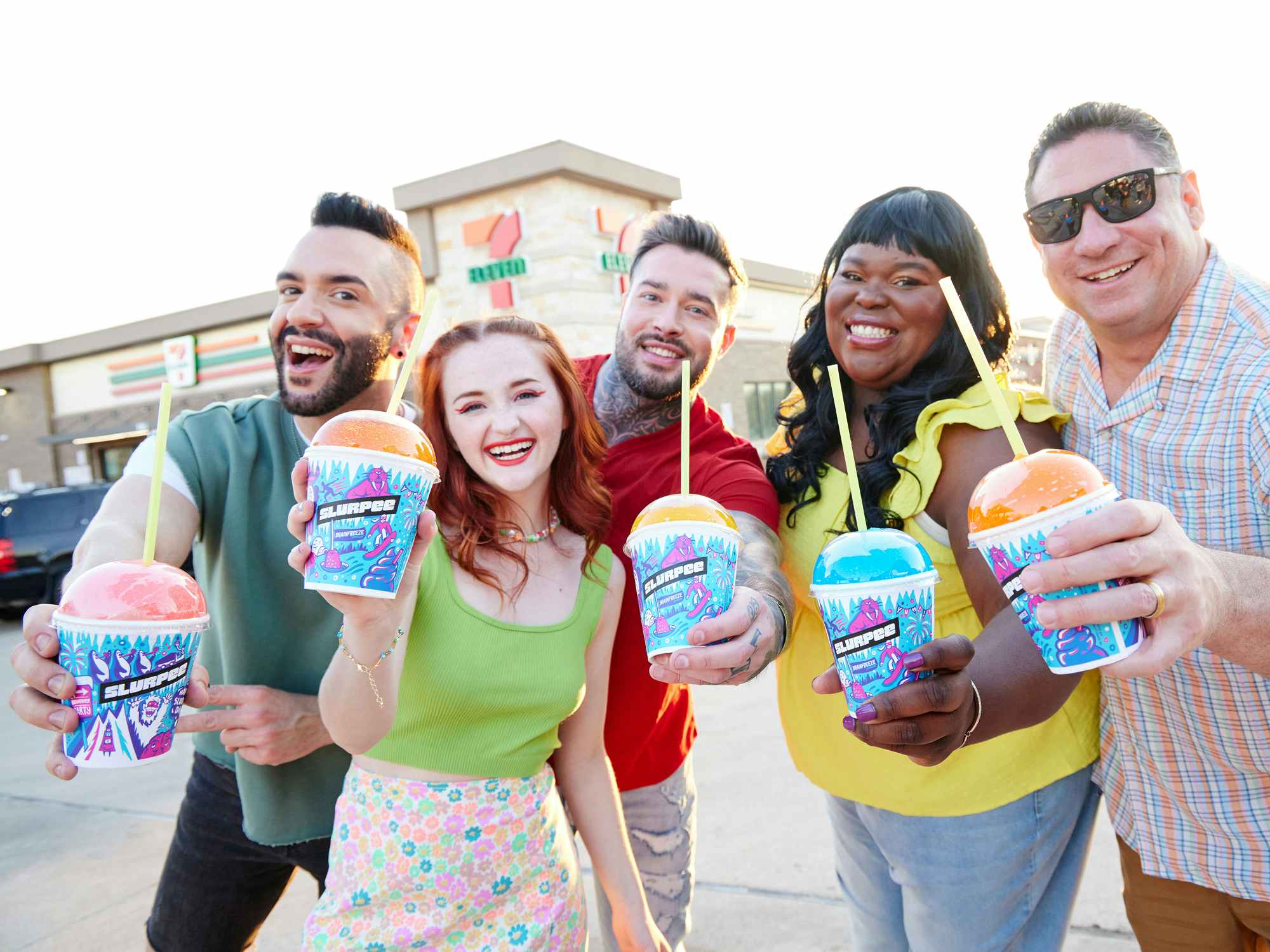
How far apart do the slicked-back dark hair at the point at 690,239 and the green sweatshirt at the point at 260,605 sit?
1470 mm

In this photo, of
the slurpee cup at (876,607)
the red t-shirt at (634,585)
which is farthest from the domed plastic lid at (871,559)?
the red t-shirt at (634,585)

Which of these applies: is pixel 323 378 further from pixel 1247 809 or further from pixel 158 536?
pixel 1247 809

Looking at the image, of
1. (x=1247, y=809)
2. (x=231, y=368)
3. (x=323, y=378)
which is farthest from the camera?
(x=231, y=368)

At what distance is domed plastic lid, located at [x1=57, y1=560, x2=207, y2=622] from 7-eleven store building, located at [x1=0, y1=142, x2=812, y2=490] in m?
6.16

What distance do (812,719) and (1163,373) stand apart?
4.00 ft

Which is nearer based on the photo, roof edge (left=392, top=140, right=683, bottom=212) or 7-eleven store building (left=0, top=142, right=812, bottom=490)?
roof edge (left=392, top=140, right=683, bottom=212)

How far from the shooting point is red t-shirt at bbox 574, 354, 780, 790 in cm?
245

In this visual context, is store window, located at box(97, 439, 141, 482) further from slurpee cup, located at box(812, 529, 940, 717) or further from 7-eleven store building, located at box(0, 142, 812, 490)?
slurpee cup, located at box(812, 529, 940, 717)

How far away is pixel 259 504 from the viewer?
7.69ft

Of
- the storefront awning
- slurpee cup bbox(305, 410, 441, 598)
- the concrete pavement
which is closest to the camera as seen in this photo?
slurpee cup bbox(305, 410, 441, 598)

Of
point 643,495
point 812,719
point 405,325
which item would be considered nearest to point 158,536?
point 405,325

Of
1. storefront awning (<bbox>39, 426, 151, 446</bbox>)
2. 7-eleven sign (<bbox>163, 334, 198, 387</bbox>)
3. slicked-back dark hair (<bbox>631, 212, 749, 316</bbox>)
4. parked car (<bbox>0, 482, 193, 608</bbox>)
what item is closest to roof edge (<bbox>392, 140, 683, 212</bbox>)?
parked car (<bbox>0, 482, 193, 608</bbox>)

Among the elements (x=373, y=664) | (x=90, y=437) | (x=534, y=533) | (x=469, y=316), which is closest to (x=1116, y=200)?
(x=534, y=533)

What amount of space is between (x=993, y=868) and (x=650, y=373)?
1.70 meters
